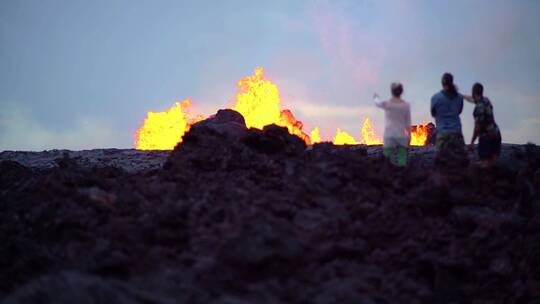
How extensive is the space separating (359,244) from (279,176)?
110 inches

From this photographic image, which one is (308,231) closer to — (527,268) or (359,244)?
(359,244)

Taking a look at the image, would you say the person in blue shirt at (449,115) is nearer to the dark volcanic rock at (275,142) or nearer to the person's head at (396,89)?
the person's head at (396,89)

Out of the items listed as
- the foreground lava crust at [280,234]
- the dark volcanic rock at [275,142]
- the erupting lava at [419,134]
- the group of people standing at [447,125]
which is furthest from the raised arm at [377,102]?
the erupting lava at [419,134]

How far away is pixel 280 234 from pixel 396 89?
450cm

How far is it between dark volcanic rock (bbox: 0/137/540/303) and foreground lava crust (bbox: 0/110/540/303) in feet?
0.07

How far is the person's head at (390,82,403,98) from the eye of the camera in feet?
33.9

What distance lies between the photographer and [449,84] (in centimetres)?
1066

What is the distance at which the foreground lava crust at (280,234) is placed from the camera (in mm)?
6680

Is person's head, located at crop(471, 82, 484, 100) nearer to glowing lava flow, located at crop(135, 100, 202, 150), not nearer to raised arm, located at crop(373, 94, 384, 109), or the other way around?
raised arm, located at crop(373, 94, 384, 109)

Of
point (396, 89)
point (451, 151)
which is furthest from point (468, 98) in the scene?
point (396, 89)

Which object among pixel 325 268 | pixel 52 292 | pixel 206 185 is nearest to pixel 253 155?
pixel 206 185

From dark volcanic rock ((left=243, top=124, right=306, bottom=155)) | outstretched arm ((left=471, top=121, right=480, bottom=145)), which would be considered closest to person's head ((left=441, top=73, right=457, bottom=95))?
outstretched arm ((left=471, top=121, right=480, bottom=145))

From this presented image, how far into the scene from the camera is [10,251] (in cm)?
833

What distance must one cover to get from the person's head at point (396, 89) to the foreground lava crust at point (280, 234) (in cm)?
140
